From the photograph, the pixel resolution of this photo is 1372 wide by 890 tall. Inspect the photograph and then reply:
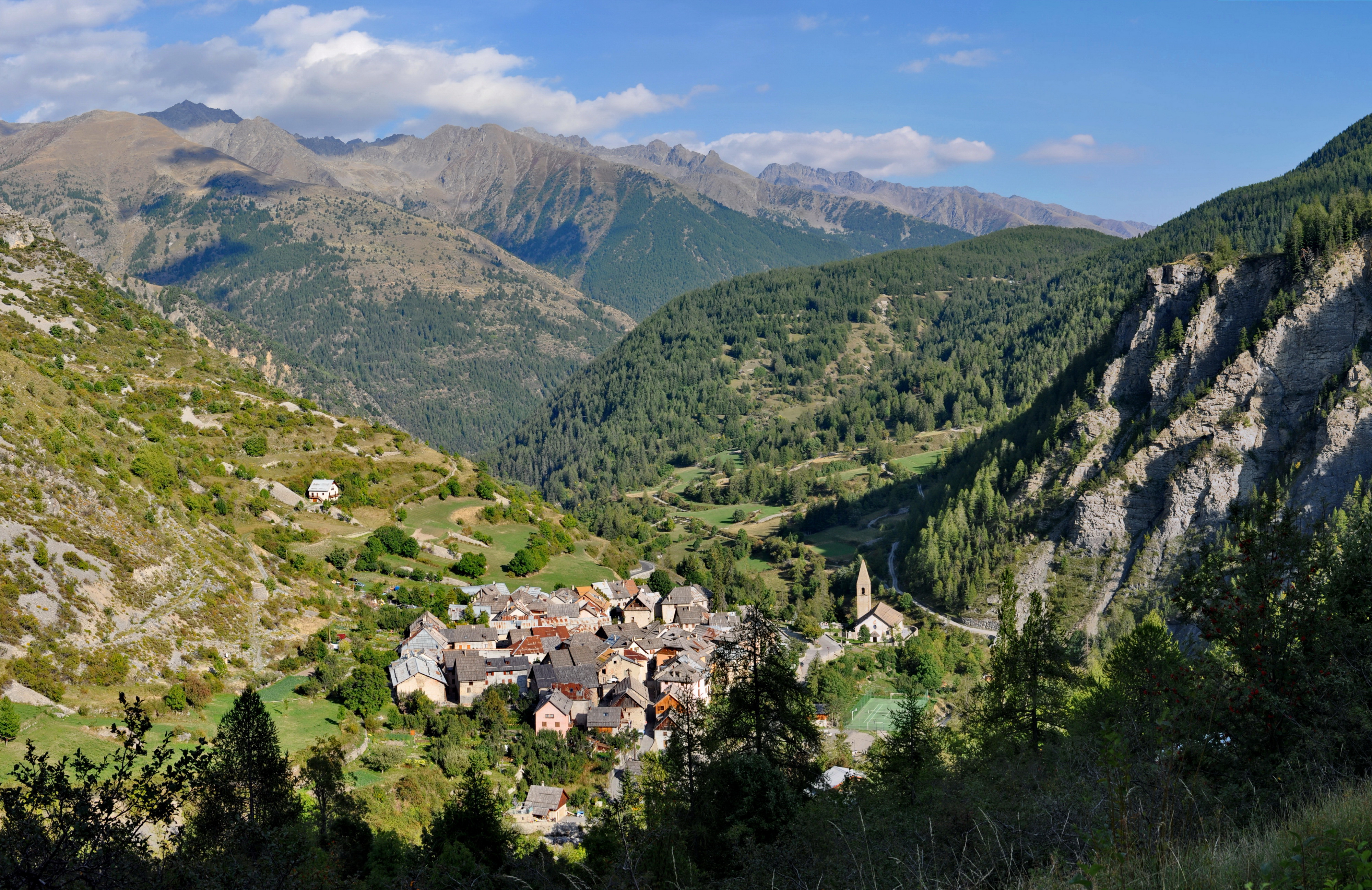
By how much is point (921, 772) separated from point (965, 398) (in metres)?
169

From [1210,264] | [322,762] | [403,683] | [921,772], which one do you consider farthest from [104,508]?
[1210,264]

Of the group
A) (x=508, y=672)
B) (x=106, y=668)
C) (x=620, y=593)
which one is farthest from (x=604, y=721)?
(x=620, y=593)

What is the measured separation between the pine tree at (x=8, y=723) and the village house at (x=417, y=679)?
20674 mm

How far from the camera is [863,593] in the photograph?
277 feet

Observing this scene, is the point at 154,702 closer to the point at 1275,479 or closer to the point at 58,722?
the point at 58,722

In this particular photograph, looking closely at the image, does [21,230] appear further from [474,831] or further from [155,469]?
[474,831]

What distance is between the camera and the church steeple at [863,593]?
272 feet

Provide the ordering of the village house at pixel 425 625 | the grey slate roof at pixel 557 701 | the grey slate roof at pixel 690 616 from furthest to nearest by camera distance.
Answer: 1. the grey slate roof at pixel 690 616
2. the village house at pixel 425 625
3. the grey slate roof at pixel 557 701

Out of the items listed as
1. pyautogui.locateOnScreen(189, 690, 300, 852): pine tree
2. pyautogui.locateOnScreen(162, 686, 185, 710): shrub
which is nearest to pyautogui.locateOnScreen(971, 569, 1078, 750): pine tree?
pyautogui.locateOnScreen(189, 690, 300, 852): pine tree

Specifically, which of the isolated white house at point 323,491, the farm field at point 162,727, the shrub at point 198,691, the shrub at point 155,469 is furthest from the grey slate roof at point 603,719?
the isolated white house at point 323,491

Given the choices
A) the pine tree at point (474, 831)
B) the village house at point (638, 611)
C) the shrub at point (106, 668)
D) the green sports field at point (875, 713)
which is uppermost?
the shrub at point (106, 668)

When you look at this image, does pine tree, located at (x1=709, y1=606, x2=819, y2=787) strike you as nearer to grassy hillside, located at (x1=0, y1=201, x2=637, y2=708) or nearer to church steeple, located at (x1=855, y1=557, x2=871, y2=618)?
grassy hillside, located at (x1=0, y1=201, x2=637, y2=708)

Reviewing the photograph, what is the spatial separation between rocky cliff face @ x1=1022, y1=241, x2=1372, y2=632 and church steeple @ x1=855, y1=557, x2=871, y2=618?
48.6 ft

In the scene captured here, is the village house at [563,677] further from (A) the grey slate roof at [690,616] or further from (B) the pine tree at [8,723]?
(B) the pine tree at [8,723]
